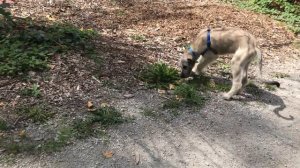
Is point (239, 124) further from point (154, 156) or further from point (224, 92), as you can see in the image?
point (154, 156)

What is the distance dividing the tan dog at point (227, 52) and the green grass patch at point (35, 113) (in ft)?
8.35

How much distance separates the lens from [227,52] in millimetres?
7078

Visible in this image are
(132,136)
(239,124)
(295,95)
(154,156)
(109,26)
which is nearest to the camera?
(154,156)

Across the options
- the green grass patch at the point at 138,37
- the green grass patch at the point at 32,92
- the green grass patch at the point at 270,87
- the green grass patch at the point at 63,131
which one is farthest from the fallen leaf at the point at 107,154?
the green grass patch at the point at 138,37

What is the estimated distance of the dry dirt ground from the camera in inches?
202

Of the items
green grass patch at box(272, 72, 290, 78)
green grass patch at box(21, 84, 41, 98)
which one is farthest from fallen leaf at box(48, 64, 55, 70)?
green grass patch at box(272, 72, 290, 78)

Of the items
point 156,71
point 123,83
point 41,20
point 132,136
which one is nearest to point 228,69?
point 156,71

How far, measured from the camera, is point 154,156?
16.8 feet

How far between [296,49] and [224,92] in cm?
346

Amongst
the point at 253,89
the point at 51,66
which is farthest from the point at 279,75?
the point at 51,66

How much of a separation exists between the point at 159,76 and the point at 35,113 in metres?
2.25

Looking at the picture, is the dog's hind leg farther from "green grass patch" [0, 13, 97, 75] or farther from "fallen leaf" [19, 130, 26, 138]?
"fallen leaf" [19, 130, 26, 138]

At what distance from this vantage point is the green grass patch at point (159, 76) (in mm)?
6828

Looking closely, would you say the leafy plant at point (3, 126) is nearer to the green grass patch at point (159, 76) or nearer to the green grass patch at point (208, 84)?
the green grass patch at point (159, 76)
